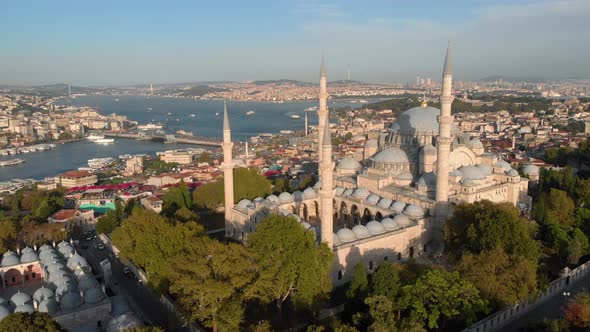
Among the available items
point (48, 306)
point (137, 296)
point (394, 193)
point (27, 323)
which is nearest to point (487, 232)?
point (394, 193)

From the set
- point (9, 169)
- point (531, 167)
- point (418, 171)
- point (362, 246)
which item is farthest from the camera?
point (9, 169)

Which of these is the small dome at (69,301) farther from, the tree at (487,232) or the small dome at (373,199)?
the tree at (487,232)

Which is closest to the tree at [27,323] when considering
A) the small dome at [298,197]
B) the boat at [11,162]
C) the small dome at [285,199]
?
the small dome at [285,199]

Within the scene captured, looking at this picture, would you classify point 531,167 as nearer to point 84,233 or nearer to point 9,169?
point 84,233

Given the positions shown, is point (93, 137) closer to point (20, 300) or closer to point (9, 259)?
point (9, 259)

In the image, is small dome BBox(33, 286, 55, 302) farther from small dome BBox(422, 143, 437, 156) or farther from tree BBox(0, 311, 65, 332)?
small dome BBox(422, 143, 437, 156)

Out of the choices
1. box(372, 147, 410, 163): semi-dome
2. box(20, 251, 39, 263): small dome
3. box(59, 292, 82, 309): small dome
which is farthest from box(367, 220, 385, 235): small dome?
box(20, 251, 39, 263): small dome

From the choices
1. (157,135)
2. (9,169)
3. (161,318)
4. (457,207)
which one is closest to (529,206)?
(457,207)
